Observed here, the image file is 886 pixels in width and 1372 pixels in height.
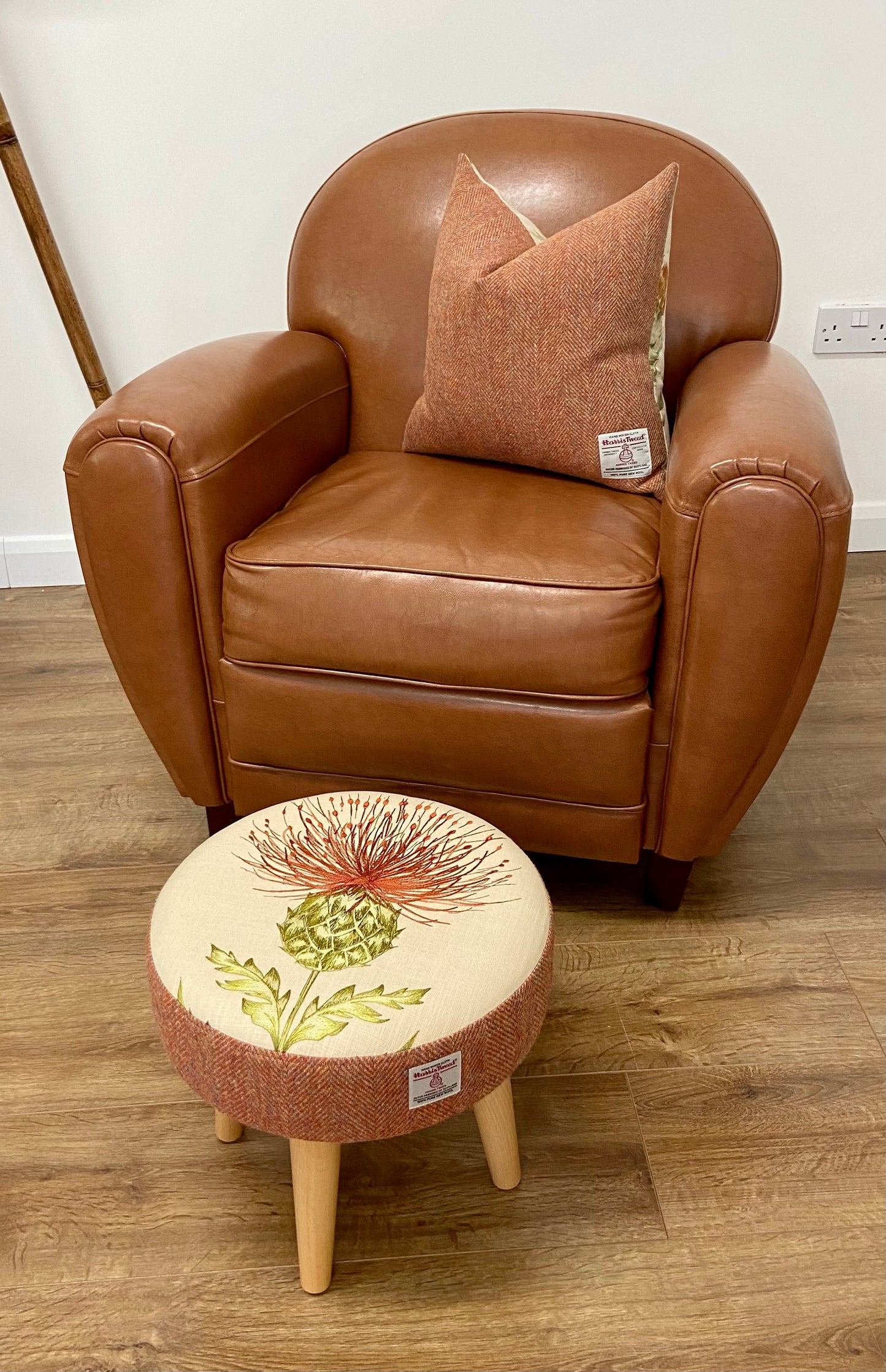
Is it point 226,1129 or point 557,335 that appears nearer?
point 226,1129

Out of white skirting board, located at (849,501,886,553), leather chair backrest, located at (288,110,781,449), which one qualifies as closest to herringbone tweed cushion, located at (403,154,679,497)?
leather chair backrest, located at (288,110,781,449)

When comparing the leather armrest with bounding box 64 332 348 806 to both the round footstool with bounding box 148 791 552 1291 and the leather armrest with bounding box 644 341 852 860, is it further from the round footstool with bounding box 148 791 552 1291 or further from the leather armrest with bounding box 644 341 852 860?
the leather armrest with bounding box 644 341 852 860

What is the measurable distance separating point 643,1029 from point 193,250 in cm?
171

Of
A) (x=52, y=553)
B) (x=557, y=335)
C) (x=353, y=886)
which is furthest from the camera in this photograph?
(x=52, y=553)

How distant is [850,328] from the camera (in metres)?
2.34

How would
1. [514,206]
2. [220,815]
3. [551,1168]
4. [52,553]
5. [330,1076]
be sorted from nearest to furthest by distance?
[330,1076], [551,1168], [220,815], [514,206], [52,553]

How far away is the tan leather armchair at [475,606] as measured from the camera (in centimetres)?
125

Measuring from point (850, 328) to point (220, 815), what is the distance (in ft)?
5.36

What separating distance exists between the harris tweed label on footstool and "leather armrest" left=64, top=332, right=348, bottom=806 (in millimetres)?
680

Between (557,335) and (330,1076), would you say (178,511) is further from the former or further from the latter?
(330,1076)

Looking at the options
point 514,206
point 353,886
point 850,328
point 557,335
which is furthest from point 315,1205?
point 850,328

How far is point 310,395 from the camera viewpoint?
1684 mm

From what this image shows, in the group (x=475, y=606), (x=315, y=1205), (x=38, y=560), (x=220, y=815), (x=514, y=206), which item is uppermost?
(x=514, y=206)

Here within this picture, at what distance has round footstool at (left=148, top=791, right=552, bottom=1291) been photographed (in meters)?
0.91
